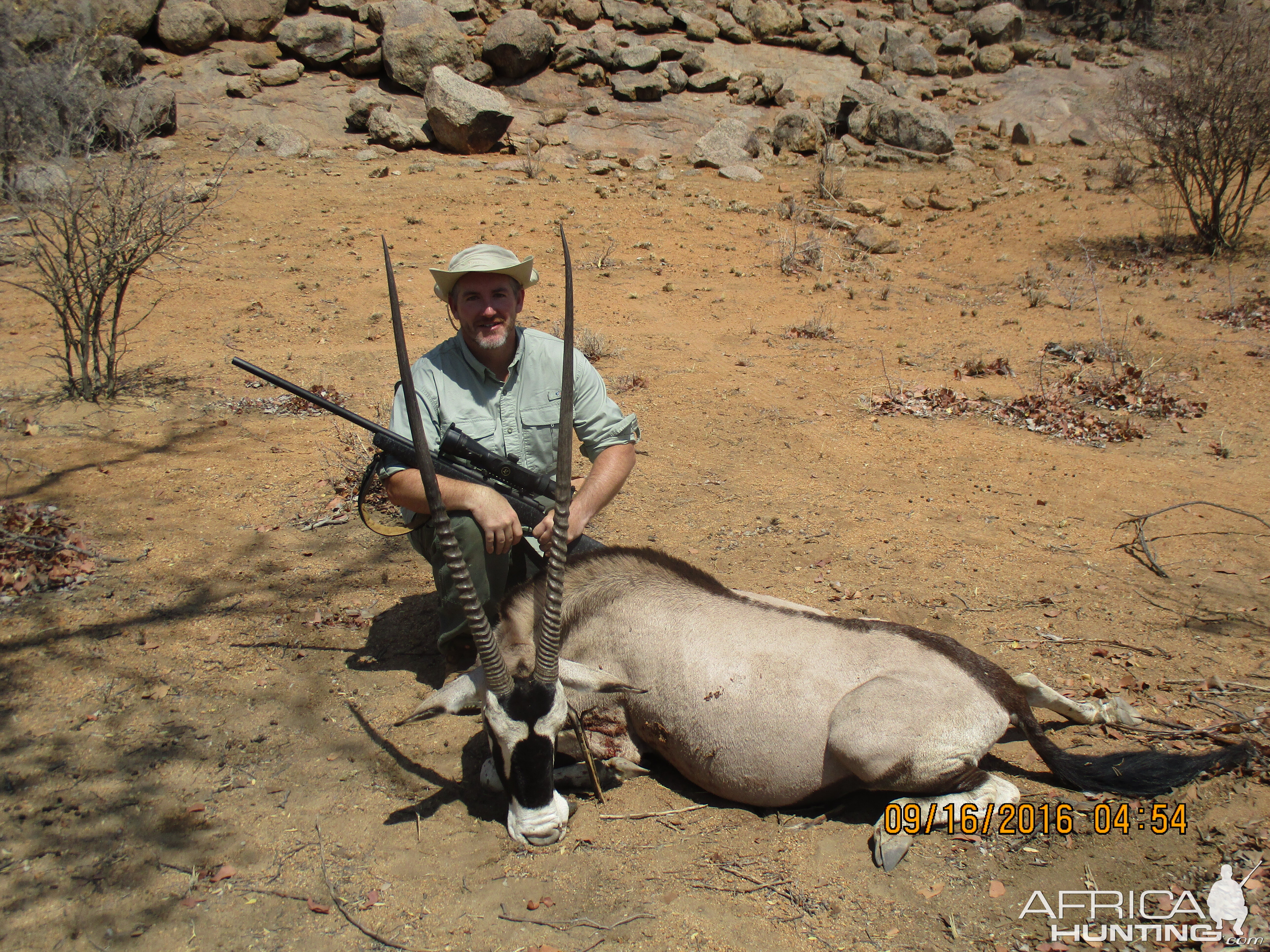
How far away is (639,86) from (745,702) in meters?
19.9

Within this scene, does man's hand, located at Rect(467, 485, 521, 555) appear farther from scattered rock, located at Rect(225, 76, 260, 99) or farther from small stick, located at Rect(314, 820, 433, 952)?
scattered rock, located at Rect(225, 76, 260, 99)

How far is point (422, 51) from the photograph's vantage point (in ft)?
63.9

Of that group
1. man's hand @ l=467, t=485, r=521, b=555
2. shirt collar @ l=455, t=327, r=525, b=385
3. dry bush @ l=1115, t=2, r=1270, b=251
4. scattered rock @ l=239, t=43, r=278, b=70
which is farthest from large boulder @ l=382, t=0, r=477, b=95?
man's hand @ l=467, t=485, r=521, b=555

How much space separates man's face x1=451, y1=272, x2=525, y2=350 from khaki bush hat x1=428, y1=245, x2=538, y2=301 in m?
0.04

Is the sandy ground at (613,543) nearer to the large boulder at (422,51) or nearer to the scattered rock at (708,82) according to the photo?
the large boulder at (422,51)

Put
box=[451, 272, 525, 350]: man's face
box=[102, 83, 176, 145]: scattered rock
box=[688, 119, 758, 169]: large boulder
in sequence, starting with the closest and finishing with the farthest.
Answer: box=[451, 272, 525, 350]: man's face → box=[102, 83, 176, 145]: scattered rock → box=[688, 119, 758, 169]: large boulder

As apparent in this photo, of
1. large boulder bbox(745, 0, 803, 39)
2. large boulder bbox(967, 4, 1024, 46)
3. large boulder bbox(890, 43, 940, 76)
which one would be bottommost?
large boulder bbox(890, 43, 940, 76)

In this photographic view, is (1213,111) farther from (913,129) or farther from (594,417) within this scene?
(594,417)

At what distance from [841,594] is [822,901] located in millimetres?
2247

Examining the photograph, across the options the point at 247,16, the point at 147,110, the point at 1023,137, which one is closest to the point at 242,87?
the point at 247,16

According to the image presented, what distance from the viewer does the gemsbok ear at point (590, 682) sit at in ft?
11.6

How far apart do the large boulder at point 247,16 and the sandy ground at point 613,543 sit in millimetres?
10885

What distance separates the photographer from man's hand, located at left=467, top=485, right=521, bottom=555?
154 inches

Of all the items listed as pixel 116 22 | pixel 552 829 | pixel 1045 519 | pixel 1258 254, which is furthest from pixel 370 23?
pixel 552 829
